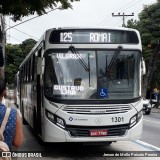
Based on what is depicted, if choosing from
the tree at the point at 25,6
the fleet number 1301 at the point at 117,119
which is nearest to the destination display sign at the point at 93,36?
the tree at the point at 25,6

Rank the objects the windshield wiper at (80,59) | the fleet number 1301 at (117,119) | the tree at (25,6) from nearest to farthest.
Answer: the fleet number 1301 at (117,119) < the windshield wiper at (80,59) < the tree at (25,6)

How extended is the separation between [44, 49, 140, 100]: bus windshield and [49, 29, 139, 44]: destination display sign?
27 centimetres

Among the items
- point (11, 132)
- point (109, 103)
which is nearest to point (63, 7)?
point (109, 103)

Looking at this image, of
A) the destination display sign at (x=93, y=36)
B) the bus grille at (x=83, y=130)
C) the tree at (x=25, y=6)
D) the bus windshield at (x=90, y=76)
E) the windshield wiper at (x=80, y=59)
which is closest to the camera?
the bus grille at (x=83, y=130)

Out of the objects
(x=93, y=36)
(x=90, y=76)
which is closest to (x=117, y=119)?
(x=90, y=76)

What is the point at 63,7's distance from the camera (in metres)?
12.6

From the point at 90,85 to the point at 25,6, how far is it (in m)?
2.74

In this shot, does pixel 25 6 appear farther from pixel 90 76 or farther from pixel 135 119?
pixel 135 119

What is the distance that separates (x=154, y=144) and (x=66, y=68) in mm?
4375

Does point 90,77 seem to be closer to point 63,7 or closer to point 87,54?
point 87,54

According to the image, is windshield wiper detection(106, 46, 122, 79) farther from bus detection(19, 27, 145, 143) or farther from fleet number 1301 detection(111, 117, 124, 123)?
fleet number 1301 detection(111, 117, 124, 123)

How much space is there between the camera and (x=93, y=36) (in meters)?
11.0

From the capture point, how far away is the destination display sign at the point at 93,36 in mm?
10891

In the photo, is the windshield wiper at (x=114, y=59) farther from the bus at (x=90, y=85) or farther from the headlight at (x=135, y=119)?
the headlight at (x=135, y=119)
